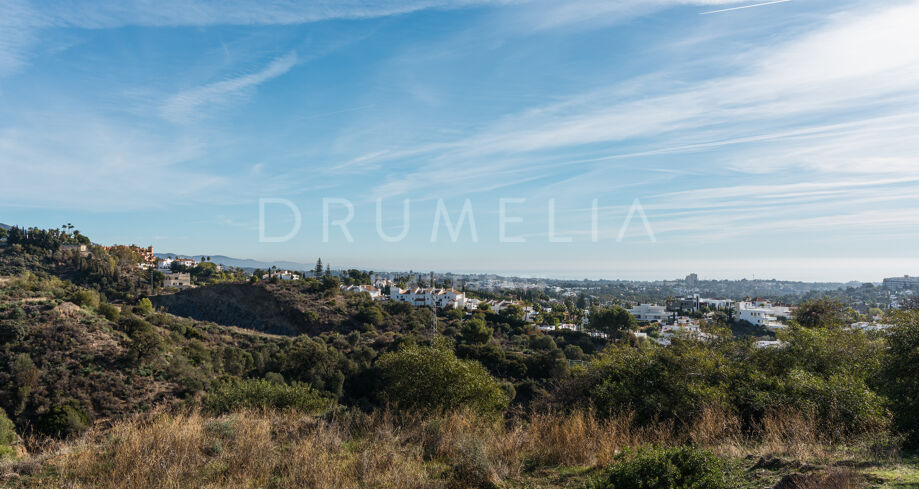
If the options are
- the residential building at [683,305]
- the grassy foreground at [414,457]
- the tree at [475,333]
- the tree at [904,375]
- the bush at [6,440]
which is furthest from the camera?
the residential building at [683,305]

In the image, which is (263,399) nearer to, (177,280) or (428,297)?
(428,297)

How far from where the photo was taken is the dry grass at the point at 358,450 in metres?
3.87

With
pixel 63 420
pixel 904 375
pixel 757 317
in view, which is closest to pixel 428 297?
pixel 757 317

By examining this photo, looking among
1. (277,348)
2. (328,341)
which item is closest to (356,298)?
(328,341)

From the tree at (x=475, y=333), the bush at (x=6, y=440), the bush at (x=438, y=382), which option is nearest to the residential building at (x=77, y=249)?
the tree at (x=475, y=333)

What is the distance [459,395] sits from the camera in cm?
1170

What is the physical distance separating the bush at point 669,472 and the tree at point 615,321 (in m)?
46.8

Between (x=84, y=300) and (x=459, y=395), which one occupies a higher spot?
(x=84, y=300)

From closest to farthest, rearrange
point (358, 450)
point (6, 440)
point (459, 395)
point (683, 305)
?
point (358, 450) → point (6, 440) → point (459, 395) → point (683, 305)

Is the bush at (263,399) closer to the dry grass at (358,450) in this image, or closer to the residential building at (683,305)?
the dry grass at (358,450)

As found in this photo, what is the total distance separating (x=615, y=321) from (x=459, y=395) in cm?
3974

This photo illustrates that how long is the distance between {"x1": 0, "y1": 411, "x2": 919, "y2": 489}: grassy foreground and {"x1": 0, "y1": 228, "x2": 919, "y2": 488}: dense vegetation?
0.12 ft

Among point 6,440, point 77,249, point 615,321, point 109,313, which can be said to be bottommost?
point 615,321

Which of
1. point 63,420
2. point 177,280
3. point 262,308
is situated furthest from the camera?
point 177,280
